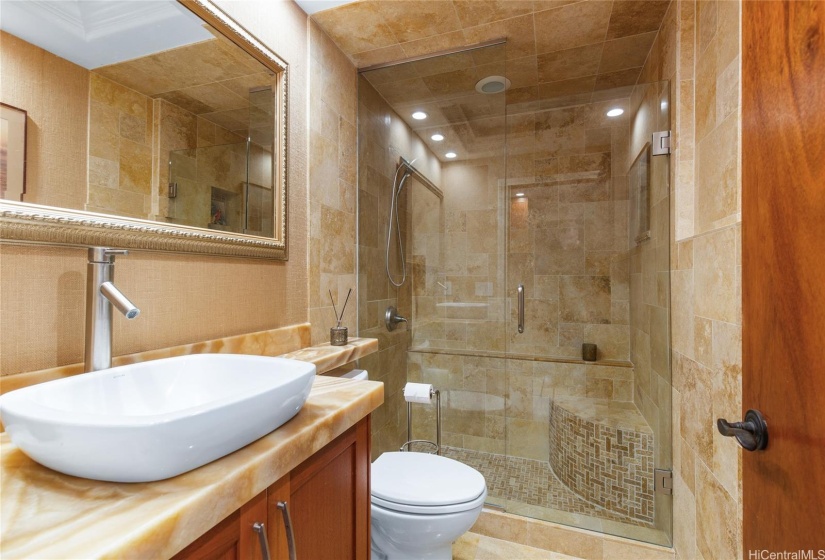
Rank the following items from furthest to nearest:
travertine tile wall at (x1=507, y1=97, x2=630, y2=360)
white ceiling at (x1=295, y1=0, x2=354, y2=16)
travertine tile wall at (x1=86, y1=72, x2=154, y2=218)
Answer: travertine tile wall at (x1=507, y1=97, x2=630, y2=360) → white ceiling at (x1=295, y1=0, x2=354, y2=16) → travertine tile wall at (x1=86, y1=72, x2=154, y2=218)

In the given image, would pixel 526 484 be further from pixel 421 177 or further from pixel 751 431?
pixel 421 177

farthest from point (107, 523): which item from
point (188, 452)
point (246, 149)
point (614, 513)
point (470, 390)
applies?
point (614, 513)

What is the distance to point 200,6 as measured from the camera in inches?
46.9

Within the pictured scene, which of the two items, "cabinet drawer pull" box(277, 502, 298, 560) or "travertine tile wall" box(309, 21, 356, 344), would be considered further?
"travertine tile wall" box(309, 21, 356, 344)

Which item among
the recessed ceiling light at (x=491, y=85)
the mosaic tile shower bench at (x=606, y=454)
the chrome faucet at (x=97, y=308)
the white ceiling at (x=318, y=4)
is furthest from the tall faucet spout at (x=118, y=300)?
the mosaic tile shower bench at (x=606, y=454)

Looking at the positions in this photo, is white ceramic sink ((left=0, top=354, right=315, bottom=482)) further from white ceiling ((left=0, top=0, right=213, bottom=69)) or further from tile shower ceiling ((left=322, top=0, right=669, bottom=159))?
tile shower ceiling ((left=322, top=0, right=669, bottom=159))

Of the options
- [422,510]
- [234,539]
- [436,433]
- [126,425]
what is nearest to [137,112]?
[126,425]

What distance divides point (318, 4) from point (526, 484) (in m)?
2.82

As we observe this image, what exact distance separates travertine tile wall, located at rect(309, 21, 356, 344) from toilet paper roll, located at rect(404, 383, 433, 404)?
0.48 metres

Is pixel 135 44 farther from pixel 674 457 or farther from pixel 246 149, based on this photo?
pixel 674 457

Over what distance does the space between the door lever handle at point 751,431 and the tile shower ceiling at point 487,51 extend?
180cm

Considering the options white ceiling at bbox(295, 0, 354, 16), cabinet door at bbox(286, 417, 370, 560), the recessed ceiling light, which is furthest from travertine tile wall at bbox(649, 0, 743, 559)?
white ceiling at bbox(295, 0, 354, 16)

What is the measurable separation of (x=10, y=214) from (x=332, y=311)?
1.28m

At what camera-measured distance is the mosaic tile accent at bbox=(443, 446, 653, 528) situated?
198cm
